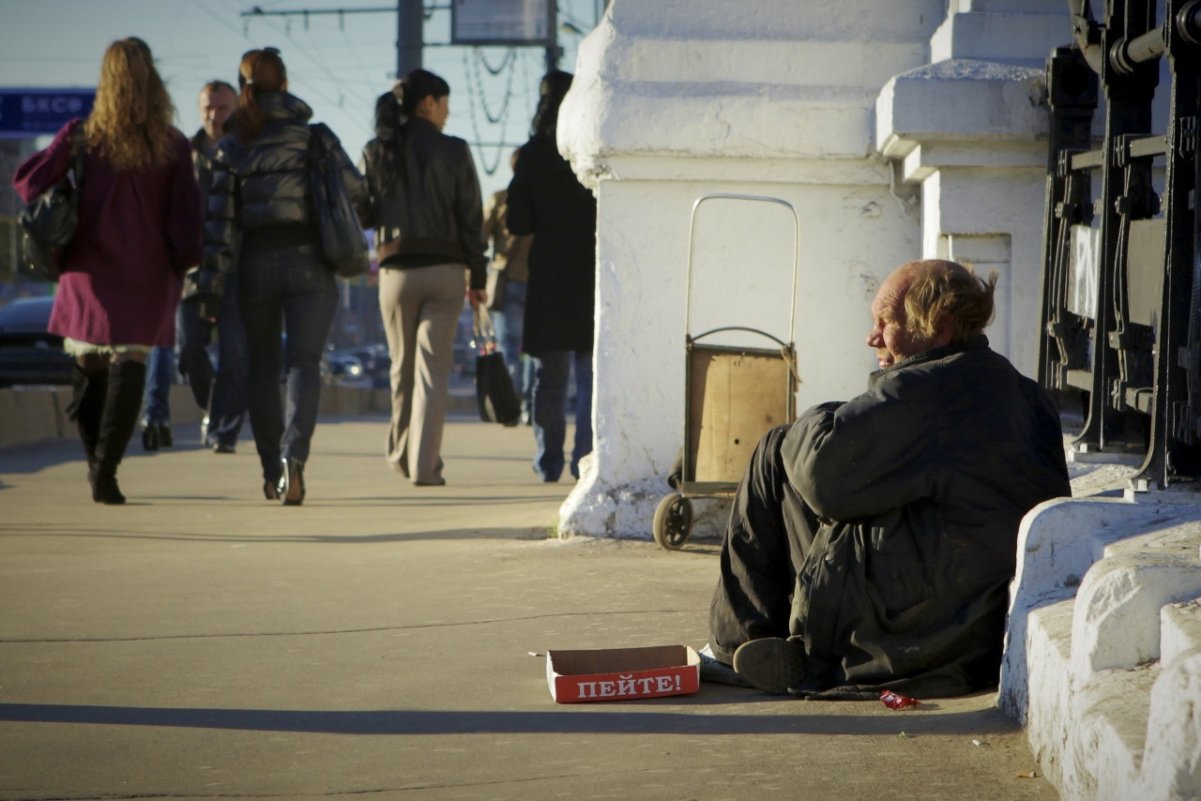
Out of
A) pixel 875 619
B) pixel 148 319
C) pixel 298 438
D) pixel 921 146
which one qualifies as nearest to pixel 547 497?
pixel 298 438

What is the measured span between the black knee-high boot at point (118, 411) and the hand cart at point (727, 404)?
275 cm

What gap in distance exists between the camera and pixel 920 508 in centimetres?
378

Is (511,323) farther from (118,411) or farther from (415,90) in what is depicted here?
(118,411)

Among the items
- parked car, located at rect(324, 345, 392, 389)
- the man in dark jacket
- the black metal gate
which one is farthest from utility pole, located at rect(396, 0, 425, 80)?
parked car, located at rect(324, 345, 392, 389)

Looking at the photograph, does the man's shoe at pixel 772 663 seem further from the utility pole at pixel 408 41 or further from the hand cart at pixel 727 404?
the utility pole at pixel 408 41

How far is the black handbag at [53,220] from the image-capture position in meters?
7.48

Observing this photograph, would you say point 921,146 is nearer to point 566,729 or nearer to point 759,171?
point 759,171

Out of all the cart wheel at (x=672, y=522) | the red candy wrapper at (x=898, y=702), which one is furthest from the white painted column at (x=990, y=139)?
the red candy wrapper at (x=898, y=702)

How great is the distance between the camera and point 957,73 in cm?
575

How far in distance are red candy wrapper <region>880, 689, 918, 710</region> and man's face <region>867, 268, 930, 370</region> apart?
76 cm

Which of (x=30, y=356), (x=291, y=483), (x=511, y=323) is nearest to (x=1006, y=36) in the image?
(x=291, y=483)

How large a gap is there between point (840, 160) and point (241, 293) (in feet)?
9.73

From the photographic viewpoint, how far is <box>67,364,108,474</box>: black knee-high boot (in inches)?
304

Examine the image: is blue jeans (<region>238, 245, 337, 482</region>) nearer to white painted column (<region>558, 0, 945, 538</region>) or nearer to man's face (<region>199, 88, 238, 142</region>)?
white painted column (<region>558, 0, 945, 538</region>)
